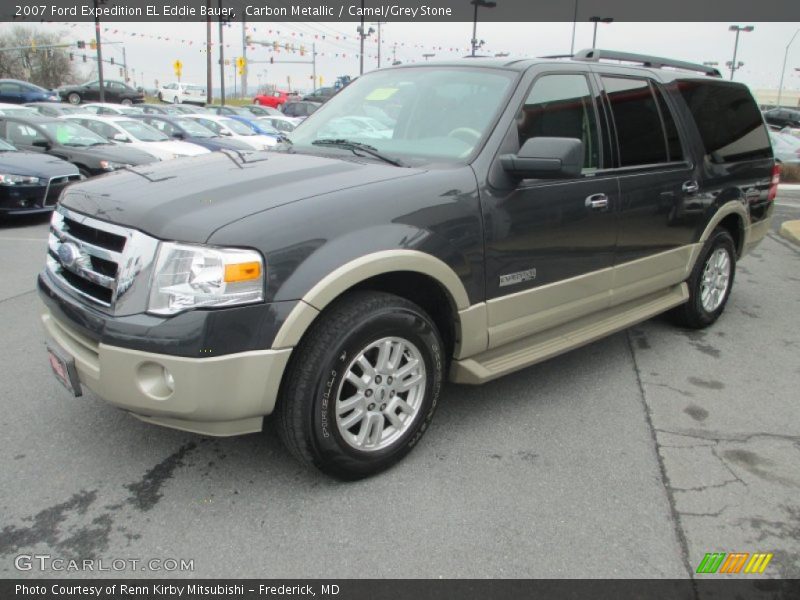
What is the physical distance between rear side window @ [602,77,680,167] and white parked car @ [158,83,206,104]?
49.4 metres

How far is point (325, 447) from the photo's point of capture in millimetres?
2771

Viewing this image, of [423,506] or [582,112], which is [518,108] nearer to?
[582,112]

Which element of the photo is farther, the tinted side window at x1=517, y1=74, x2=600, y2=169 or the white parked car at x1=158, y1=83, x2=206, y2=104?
the white parked car at x1=158, y1=83, x2=206, y2=104

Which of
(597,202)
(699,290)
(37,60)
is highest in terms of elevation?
(37,60)

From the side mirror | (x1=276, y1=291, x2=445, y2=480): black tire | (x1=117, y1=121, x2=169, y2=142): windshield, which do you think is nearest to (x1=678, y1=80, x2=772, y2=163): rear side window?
the side mirror

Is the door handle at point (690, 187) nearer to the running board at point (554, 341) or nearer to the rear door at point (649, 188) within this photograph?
the rear door at point (649, 188)

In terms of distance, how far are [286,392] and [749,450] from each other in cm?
244

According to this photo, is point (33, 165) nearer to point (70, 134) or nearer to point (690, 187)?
point (70, 134)

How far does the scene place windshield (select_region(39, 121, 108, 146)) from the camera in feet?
38.6

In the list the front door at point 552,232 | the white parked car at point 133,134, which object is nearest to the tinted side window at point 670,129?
the front door at point 552,232

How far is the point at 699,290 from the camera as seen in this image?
202 inches

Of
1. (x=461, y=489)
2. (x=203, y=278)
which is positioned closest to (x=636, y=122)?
(x=461, y=489)

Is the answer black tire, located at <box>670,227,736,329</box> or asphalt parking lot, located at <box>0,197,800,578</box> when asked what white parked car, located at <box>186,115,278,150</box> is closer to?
black tire, located at <box>670,227,736,329</box>

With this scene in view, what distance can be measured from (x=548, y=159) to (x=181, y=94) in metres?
52.9
